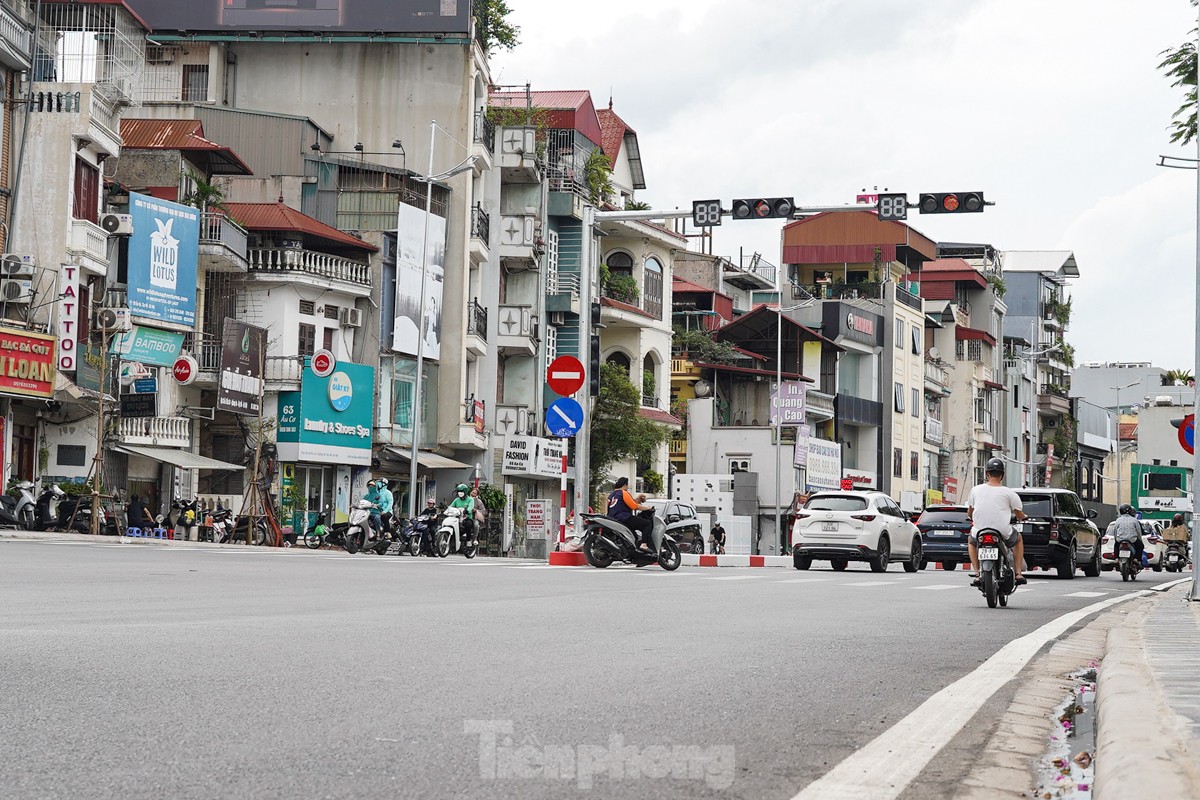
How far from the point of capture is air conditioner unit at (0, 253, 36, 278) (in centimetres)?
3797

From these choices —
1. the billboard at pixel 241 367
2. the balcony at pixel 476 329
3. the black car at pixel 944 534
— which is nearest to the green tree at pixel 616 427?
the balcony at pixel 476 329

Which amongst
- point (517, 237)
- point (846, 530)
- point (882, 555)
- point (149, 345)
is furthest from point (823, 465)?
point (846, 530)

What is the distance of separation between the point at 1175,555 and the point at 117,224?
1110 inches

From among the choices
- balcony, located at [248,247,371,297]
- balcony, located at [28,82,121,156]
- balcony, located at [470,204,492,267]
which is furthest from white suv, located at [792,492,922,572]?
balcony, located at [470,204,492,267]

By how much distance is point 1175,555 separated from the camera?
42.1 meters

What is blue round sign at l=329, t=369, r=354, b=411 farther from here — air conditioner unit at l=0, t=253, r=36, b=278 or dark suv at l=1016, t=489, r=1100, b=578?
dark suv at l=1016, t=489, r=1100, b=578

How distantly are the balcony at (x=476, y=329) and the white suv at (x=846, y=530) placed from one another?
24658 millimetres

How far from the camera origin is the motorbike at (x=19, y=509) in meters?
34.0

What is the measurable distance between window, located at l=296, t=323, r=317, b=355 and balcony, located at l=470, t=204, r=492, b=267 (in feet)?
22.2

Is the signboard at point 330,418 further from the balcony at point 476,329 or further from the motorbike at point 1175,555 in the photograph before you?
the motorbike at point 1175,555

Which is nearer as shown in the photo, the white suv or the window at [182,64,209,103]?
the white suv

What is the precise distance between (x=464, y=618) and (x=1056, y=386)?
11526 cm

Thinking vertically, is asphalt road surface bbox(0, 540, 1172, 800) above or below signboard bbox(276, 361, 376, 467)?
below

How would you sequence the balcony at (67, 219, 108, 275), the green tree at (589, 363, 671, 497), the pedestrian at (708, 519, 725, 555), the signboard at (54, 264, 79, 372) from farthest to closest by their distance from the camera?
the green tree at (589, 363, 671, 497) → the pedestrian at (708, 519, 725, 555) → the balcony at (67, 219, 108, 275) → the signboard at (54, 264, 79, 372)
